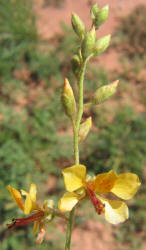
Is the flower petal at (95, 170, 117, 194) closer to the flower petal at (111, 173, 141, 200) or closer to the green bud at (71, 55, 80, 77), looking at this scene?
the flower petal at (111, 173, 141, 200)

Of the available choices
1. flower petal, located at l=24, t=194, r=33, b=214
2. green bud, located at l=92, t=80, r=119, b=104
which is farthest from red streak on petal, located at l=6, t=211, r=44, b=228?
green bud, located at l=92, t=80, r=119, b=104

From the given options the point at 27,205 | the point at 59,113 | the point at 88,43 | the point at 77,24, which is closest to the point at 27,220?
the point at 27,205

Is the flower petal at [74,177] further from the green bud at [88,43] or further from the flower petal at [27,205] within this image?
the green bud at [88,43]

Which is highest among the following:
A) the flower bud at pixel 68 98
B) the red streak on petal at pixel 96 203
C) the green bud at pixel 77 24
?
the green bud at pixel 77 24

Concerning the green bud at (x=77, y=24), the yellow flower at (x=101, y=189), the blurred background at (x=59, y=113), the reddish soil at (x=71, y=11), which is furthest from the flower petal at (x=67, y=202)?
the reddish soil at (x=71, y=11)

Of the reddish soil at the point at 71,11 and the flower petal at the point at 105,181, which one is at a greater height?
the reddish soil at the point at 71,11

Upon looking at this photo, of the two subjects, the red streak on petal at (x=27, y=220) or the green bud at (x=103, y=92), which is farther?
the green bud at (x=103, y=92)

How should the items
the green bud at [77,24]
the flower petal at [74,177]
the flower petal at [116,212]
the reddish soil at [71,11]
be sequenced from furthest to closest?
the reddish soil at [71,11]
the green bud at [77,24]
the flower petal at [116,212]
the flower petal at [74,177]

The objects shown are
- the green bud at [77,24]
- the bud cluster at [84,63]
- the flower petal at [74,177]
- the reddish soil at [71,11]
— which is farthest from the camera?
the reddish soil at [71,11]

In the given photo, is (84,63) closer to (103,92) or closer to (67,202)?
(103,92)
